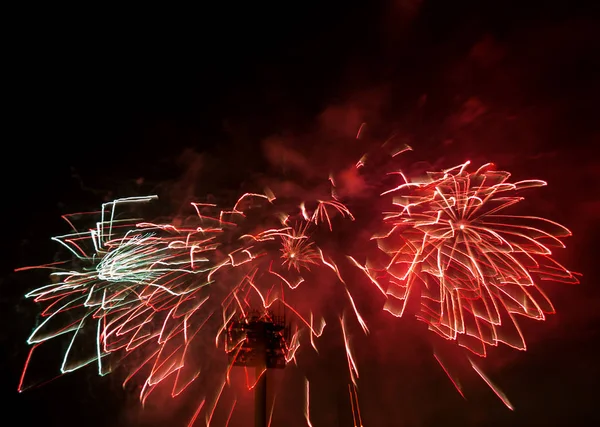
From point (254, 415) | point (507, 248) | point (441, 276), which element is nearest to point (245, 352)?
point (254, 415)

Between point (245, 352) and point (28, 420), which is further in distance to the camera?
point (245, 352)

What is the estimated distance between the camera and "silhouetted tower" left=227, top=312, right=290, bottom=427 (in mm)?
21656

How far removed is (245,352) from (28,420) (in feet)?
32.1

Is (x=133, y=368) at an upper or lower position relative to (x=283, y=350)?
lower

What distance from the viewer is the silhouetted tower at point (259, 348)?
21.7 m

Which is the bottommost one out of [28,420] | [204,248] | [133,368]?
[28,420]

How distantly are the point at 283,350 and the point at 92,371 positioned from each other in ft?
31.6

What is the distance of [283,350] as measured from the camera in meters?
22.9

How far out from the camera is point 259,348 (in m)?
21.8

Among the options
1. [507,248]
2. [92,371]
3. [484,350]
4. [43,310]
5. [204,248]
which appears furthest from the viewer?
[92,371]

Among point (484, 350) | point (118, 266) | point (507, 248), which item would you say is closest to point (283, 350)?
point (484, 350)

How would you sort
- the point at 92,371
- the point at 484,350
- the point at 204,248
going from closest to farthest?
the point at 204,248 → the point at 484,350 → the point at 92,371

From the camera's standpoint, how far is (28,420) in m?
17.2

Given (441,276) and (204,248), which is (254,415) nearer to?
(204,248)
